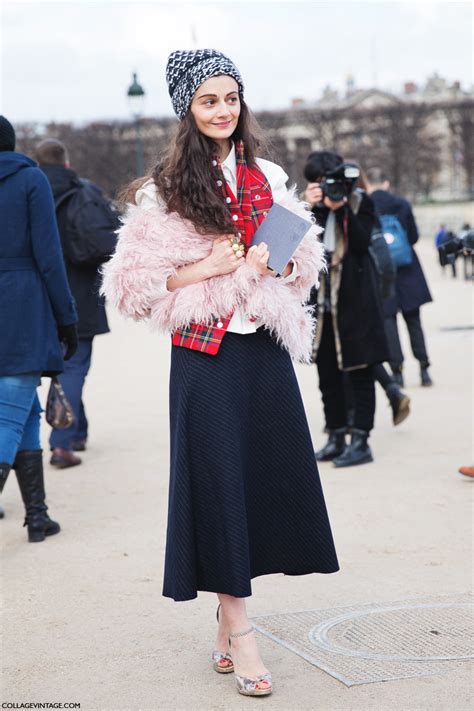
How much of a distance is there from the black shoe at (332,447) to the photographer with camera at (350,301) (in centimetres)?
10

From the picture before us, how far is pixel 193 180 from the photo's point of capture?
11.2 feet

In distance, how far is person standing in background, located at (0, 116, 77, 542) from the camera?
4914 millimetres

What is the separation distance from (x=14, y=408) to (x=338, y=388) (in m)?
2.12

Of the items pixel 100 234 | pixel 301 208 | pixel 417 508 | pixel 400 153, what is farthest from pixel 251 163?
pixel 400 153

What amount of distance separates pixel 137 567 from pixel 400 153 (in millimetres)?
58316

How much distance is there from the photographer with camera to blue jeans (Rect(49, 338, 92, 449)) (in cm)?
134

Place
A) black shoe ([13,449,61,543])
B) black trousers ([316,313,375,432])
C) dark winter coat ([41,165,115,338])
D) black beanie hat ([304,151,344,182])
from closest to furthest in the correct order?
black shoe ([13,449,61,543])
black beanie hat ([304,151,344,182])
black trousers ([316,313,375,432])
dark winter coat ([41,165,115,338])

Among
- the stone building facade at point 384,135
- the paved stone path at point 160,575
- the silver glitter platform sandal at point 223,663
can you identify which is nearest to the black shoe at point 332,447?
the paved stone path at point 160,575

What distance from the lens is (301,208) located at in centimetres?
357

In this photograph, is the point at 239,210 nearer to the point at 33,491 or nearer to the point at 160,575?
the point at 160,575

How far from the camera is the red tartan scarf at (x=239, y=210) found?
11.1ft

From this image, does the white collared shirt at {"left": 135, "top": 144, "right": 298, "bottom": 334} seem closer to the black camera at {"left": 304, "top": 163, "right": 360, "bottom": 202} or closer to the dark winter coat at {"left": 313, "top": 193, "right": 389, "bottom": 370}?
the black camera at {"left": 304, "top": 163, "right": 360, "bottom": 202}

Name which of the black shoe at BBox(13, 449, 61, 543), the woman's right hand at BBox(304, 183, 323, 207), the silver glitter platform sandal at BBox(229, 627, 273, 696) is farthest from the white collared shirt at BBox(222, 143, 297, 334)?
the woman's right hand at BBox(304, 183, 323, 207)

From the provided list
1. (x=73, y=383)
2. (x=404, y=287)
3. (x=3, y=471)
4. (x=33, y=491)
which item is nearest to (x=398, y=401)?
(x=73, y=383)
